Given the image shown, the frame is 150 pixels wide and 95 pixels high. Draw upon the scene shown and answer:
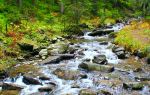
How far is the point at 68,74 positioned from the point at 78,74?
652 mm

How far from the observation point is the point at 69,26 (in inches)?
1576

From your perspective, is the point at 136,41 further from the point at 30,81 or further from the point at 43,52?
the point at 30,81

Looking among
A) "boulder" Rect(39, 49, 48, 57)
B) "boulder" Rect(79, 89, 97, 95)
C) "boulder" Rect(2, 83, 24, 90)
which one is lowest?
"boulder" Rect(39, 49, 48, 57)

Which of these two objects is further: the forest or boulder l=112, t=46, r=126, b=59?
boulder l=112, t=46, r=126, b=59

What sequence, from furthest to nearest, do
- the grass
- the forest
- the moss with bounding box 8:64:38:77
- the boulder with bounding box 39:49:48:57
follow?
the grass < the boulder with bounding box 39:49:48:57 < the moss with bounding box 8:64:38:77 < the forest

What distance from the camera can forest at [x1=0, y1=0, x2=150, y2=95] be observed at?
60.8ft

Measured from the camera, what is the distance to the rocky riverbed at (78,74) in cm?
1809

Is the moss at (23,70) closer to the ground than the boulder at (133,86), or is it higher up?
closer to the ground

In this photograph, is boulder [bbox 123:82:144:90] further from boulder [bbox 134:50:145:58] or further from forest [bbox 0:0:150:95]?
boulder [bbox 134:50:145:58]

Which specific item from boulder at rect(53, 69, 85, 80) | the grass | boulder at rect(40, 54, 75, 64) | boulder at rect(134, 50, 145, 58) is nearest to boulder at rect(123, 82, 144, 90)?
boulder at rect(53, 69, 85, 80)

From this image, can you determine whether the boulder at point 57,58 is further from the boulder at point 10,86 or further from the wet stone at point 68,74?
the boulder at point 10,86

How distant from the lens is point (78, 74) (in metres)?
20.8

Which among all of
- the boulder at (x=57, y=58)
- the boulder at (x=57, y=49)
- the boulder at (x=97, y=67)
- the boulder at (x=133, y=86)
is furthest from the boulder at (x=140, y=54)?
the boulder at (x=133, y=86)

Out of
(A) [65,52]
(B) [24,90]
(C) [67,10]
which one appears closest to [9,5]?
(C) [67,10]
